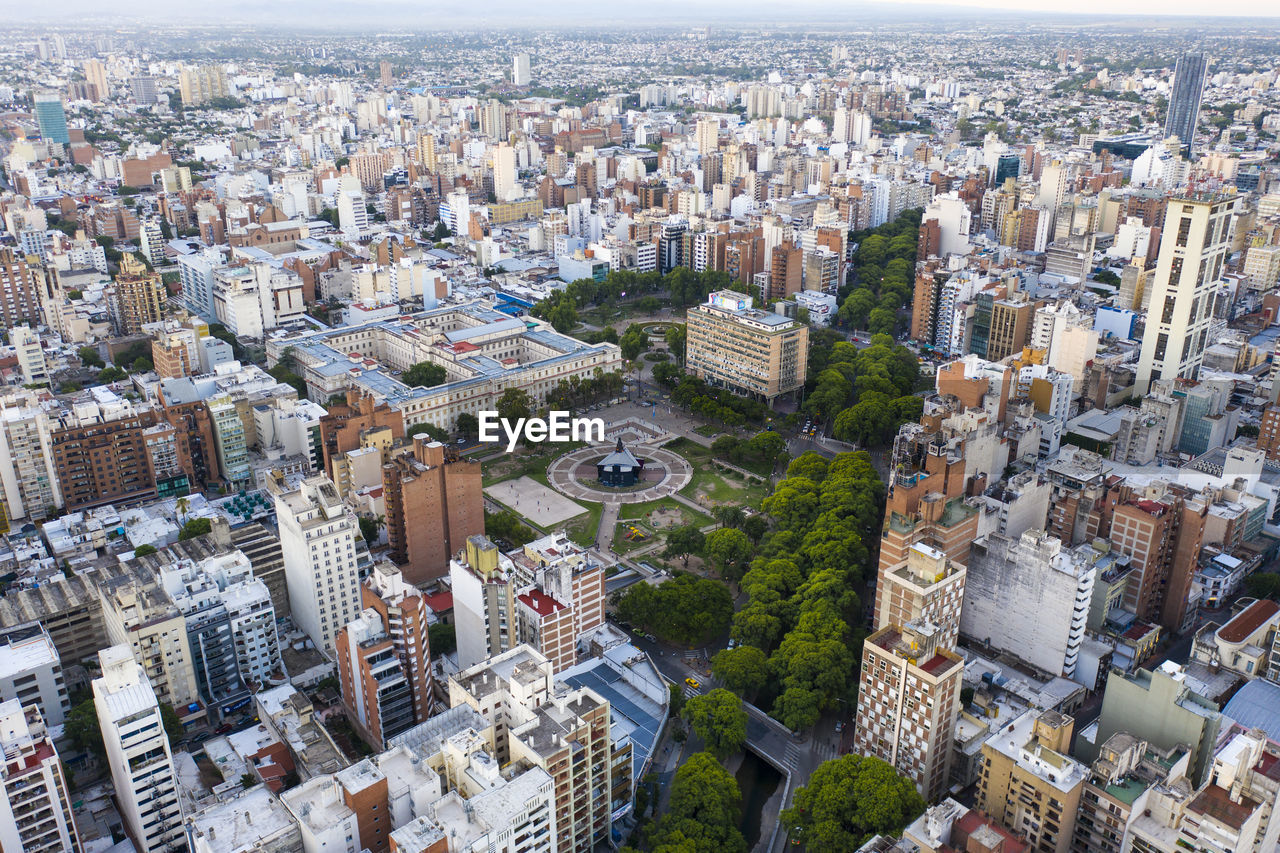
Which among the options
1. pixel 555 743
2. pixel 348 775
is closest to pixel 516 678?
pixel 555 743

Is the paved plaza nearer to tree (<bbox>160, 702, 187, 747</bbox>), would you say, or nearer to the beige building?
the beige building

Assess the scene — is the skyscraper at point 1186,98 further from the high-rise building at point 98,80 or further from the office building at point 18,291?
the high-rise building at point 98,80

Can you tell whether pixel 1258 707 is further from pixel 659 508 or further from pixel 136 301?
pixel 136 301

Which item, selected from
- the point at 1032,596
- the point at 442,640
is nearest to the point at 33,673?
the point at 442,640

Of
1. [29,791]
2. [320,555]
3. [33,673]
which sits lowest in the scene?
[33,673]

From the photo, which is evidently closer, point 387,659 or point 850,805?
point 850,805

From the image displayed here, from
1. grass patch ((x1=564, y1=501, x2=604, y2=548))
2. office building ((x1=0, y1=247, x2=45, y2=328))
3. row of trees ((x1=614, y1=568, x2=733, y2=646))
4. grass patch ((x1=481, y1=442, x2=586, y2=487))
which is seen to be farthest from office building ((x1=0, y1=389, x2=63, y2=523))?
row of trees ((x1=614, y1=568, x2=733, y2=646))

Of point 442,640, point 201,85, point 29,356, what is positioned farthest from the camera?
point 201,85
